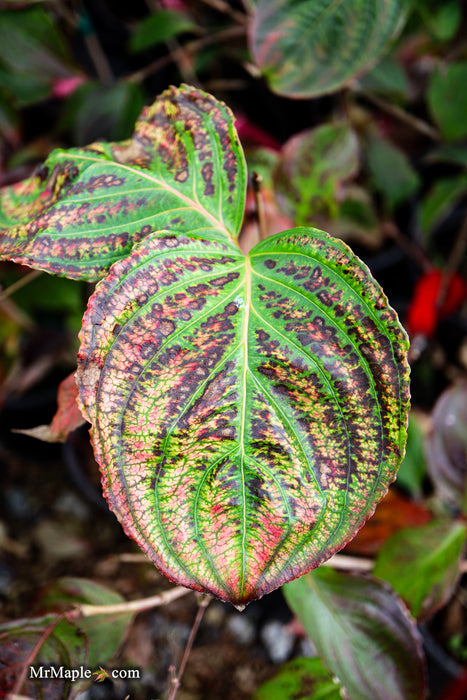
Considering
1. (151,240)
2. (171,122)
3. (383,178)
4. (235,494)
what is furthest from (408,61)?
(235,494)

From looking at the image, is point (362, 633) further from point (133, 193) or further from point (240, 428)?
point (133, 193)

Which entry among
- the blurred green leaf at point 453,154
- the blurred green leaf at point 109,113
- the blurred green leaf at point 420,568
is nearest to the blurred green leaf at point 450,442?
the blurred green leaf at point 420,568

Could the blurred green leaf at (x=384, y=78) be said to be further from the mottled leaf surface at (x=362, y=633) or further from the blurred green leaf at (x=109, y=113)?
the mottled leaf surface at (x=362, y=633)

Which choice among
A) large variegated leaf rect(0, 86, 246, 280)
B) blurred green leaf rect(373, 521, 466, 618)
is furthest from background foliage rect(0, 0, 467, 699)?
large variegated leaf rect(0, 86, 246, 280)

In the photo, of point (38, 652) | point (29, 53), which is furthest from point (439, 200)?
point (38, 652)

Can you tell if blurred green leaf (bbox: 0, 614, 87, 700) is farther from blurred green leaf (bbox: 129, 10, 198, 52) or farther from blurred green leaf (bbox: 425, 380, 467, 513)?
blurred green leaf (bbox: 129, 10, 198, 52)

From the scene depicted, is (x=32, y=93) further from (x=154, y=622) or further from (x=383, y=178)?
(x=154, y=622)
